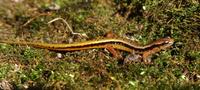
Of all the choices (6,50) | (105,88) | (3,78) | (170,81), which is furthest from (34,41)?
(170,81)

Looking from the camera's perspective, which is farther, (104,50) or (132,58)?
(104,50)

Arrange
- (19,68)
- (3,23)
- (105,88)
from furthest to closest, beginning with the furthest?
(3,23), (19,68), (105,88)

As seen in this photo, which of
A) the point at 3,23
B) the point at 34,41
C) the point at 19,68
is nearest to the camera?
the point at 19,68

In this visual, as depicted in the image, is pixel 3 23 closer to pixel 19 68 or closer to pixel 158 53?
pixel 19 68

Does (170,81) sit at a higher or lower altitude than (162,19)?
lower

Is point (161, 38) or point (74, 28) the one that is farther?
point (74, 28)

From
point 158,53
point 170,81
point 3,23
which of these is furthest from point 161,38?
point 3,23

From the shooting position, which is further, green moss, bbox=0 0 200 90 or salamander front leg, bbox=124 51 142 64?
salamander front leg, bbox=124 51 142 64

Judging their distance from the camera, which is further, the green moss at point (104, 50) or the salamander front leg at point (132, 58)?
the salamander front leg at point (132, 58)

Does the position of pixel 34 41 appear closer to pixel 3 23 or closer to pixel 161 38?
pixel 3 23
